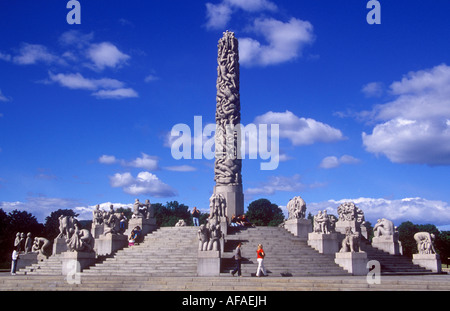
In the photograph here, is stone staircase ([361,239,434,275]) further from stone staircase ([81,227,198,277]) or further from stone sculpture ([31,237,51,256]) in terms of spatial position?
stone sculpture ([31,237,51,256])

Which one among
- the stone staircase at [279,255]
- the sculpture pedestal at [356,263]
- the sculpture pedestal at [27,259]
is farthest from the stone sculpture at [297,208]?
the sculpture pedestal at [27,259]

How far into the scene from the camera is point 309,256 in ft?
68.7

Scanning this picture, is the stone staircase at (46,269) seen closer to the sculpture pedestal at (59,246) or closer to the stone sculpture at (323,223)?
the sculpture pedestal at (59,246)

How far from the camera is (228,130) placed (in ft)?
104

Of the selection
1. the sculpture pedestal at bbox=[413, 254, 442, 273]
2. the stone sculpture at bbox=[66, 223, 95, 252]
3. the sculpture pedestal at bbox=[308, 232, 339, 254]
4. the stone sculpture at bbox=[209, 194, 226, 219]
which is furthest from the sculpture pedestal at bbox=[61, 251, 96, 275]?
the sculpture pedestal at bbox=[413, 254, 442, 273]

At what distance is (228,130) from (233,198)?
4872mm

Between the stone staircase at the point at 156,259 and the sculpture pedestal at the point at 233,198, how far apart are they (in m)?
6.34

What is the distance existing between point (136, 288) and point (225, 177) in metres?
17.8

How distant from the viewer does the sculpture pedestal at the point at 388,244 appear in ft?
81.7

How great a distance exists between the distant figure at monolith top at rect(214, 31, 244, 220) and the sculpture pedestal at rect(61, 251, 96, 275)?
11893 millimetres

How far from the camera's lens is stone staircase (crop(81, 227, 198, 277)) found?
18.9 meters

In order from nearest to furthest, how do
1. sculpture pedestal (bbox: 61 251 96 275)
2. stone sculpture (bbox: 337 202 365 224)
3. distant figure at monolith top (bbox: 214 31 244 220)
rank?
sculpture pedestal (bbox: 61 251 96 275) → stone sculpture (bbox: 337 202 365 224) → distant figure at monolith top (bbox: 214 31 244 220)
